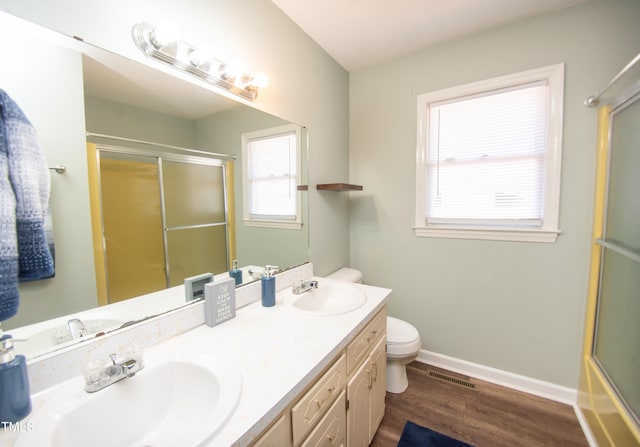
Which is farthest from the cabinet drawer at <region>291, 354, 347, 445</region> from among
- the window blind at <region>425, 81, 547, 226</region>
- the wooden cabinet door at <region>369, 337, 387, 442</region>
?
the window blind at <region>425, 81, 547, 226</region>

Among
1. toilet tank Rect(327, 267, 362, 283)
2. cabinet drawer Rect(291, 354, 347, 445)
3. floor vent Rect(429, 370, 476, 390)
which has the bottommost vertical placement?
floor vent Rect(429, 370, 476, 390)

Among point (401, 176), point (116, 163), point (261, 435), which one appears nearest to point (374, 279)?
point (401, 176)

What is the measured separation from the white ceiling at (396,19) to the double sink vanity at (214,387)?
1.77 metres

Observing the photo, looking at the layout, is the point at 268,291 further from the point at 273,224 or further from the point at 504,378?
the point at 504,378

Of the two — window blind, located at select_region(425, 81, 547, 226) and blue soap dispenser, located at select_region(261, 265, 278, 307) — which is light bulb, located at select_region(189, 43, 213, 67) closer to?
blue soap dispenser, located at select_region(261, 265, 278, 307)

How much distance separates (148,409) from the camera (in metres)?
0.80

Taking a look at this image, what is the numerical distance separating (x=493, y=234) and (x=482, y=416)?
1178 millimetres

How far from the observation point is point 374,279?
7.93 feet

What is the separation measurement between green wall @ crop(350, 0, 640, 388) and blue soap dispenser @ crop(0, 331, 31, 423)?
2131 mm

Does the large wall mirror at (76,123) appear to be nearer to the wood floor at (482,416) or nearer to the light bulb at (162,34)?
the light bulb at (162,34)

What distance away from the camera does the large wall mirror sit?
0.75m

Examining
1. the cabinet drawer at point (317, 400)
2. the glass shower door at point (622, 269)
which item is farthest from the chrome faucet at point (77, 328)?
the glass shower door at point (622, 269)

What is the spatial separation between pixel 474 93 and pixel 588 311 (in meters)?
1.60

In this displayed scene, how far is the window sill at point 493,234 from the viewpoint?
1.76 meters
